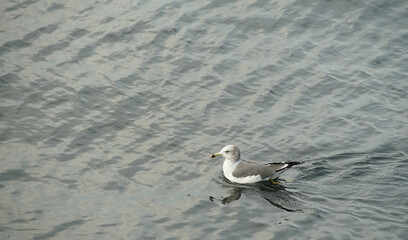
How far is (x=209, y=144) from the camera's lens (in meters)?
16.5

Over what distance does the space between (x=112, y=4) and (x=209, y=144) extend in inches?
361

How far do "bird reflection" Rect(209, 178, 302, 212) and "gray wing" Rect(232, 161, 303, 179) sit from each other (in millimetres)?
307

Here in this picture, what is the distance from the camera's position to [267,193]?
14922 mm

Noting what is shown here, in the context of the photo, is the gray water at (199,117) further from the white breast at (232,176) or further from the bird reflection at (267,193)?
the white breast at (232,176)

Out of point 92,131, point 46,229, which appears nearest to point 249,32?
point 92,131

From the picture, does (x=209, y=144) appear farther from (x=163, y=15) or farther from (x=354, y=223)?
(x=163, y=15)

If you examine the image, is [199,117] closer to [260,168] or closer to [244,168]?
[244,168]

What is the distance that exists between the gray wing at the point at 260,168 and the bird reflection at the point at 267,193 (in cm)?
31

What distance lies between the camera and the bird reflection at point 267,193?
14.2m

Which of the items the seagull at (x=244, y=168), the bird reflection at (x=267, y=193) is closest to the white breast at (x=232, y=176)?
the seagull at (x=244, y=168)

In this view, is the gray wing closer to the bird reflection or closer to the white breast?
the white breast

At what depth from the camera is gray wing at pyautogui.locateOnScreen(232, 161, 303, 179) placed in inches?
585

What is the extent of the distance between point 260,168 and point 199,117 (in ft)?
10.2

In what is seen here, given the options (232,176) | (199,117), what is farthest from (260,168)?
(199,117)
